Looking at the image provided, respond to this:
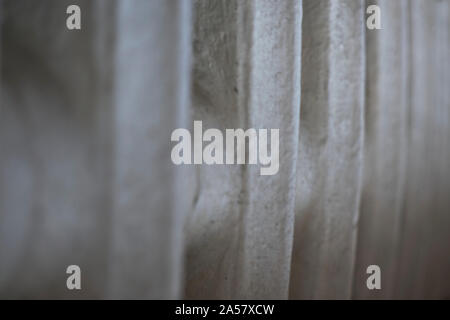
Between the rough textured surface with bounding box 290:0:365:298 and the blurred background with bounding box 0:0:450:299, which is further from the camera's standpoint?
the rough textured surface with bounding box 290:0:365:298

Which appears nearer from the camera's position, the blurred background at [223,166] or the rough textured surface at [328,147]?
the blurred background at [223,166]

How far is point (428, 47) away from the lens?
1.38 ft

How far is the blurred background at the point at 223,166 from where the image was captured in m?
0.19

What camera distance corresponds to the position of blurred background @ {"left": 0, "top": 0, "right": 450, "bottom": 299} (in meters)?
0.19

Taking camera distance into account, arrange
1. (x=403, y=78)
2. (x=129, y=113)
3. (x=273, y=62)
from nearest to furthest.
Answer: (x=129, y=113), (x=273, y=62), (x=403, y=78)

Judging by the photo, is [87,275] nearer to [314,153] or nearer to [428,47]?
[314,153]

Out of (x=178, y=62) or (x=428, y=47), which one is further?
(x=428, y=47)

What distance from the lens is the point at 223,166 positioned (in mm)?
280

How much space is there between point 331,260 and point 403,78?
169 mm

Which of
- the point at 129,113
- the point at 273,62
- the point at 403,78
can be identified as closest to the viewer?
the point at 129,113
